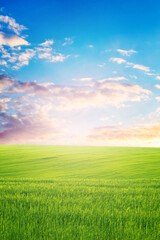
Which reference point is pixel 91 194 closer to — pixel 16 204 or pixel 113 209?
pixel 113 209

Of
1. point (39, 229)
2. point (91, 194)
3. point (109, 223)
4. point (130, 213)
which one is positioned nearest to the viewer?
point (39, 229)

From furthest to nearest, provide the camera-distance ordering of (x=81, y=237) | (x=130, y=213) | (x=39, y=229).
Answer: (x=130, y=213) < (x=39, y=229) < (x=81, y=237)

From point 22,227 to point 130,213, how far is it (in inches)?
151

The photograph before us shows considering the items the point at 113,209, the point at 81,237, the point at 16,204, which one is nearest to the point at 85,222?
the point at 81,237

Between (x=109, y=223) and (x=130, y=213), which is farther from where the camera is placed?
(x=130, y=213)

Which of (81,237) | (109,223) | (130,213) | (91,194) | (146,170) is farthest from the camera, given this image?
(146,170)

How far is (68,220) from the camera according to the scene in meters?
7.11

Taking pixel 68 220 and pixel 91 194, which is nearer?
pixel 68 220

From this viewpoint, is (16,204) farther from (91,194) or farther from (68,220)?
(91,194)

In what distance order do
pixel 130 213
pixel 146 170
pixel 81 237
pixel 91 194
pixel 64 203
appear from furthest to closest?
1. pixel 146 170
2. pixel 91 194
3. pixel 64 203
4. pixel 130 213
5. pixel 81 237

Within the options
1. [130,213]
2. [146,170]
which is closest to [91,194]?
[130,213]

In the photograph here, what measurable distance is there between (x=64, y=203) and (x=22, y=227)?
99.2 inches

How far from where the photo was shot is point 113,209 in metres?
8.26

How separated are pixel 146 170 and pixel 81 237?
2147cm
